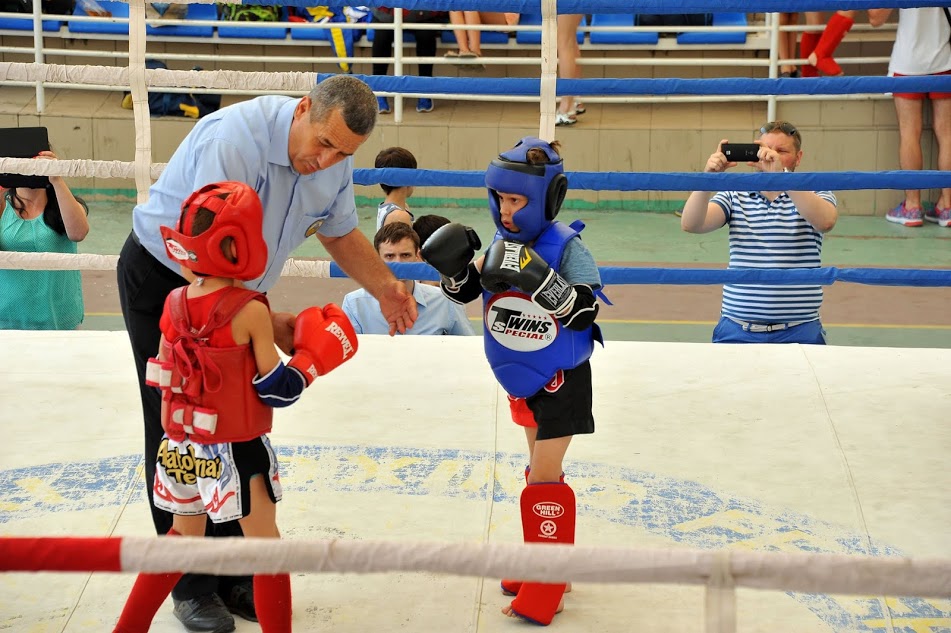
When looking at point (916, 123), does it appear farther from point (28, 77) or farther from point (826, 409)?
point (28, 77)

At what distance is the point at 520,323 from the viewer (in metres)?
2.64

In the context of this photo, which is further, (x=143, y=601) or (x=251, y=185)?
(x=251, y=185)

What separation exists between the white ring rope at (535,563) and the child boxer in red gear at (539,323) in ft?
3.91

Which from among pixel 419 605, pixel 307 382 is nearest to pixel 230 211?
pixel 307 382

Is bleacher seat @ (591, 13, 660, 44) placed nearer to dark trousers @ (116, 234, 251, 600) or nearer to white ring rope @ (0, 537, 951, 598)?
dark trousers @ (116, 234, 251, 600)

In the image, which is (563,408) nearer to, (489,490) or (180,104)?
(489,490)

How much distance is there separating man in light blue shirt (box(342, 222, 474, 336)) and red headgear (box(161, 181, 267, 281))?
79.6 inches

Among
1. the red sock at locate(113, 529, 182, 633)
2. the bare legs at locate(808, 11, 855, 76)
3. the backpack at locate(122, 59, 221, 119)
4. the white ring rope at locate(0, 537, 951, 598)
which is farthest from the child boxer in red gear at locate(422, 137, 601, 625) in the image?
the backpack at locate(122, 59, 221, 119)

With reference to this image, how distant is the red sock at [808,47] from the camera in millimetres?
8766

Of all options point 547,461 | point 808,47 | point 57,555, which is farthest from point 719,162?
point 808,47

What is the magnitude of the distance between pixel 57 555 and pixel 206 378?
88 centimetres

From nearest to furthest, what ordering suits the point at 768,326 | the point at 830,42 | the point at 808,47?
the point at 768,326, the point at 830,42, the point at 808,47

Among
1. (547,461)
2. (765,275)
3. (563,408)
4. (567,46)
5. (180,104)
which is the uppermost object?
(567,46)

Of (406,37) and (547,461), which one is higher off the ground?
(406,37)
